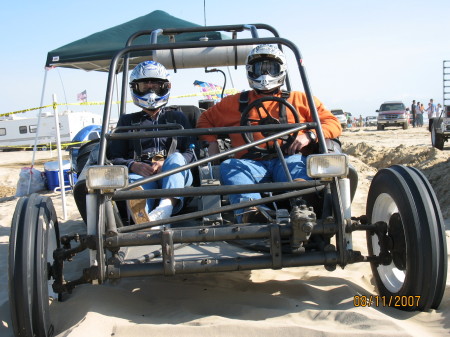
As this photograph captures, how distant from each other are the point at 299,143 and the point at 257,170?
14.3 inches

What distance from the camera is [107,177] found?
272cm

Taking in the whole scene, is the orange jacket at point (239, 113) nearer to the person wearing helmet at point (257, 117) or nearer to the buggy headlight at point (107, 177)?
the person wearing helmet at point (257, 117)

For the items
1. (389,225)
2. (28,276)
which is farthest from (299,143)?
(28,276)

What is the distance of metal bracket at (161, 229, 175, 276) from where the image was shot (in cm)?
260

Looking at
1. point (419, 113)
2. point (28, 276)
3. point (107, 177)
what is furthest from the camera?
point (419, 113)

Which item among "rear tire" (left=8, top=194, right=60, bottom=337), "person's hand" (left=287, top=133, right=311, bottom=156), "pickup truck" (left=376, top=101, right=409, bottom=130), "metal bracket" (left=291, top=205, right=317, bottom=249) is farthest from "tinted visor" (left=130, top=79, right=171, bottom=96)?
"pickup truck" (left=376, top=101, right=409, bottom=130)

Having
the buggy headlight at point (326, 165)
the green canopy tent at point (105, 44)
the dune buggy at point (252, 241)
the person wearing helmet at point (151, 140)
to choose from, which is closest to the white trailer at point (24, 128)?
the green canopy tent at point (105, 44)

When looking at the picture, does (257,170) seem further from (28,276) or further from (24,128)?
(24,128)

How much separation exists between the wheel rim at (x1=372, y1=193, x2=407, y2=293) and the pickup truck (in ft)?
86.6

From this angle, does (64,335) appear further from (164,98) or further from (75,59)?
(75,59)

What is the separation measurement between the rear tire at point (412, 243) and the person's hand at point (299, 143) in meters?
A: 0.79

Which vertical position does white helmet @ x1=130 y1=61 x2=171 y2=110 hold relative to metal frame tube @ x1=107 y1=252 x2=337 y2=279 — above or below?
above

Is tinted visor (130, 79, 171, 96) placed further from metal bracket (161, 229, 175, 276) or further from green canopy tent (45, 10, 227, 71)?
green canopy tent (45, 10, 227, 71)

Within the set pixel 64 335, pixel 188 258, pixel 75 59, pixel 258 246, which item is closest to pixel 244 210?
pixel 258 246
